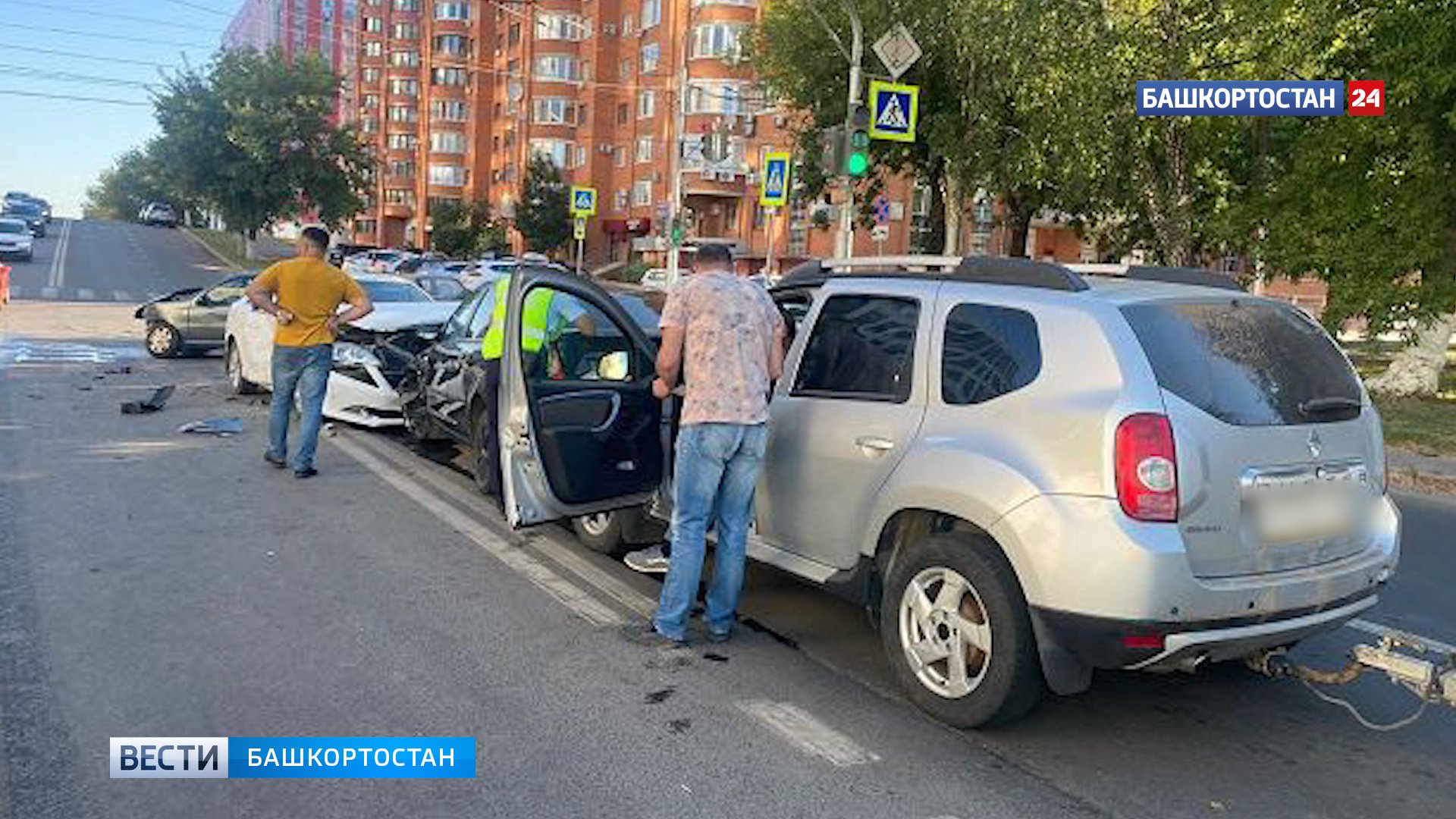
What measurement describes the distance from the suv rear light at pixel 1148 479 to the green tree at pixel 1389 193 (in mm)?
14219

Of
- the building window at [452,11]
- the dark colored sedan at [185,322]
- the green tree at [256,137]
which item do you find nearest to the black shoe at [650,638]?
the dark colored sedan at [185,322]

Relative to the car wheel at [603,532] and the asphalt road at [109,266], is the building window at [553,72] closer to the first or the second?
the asphalt road at [109,266]

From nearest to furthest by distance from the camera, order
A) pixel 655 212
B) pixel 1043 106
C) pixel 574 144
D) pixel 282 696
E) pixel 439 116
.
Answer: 1. pixel 282 696
2. pixel 1043 106
3. pixel 655 212
4. pixel 574 144
5. pixel 439 116

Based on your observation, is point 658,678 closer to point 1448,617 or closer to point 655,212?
point 1448,617

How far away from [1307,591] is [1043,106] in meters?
16.9

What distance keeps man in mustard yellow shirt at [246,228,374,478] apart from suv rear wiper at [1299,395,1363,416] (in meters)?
6.42

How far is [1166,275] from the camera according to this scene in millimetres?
4543

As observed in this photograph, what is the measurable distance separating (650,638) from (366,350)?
671 centimetres

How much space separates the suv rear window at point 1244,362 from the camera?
377 cm

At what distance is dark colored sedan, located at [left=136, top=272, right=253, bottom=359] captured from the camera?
16.6m

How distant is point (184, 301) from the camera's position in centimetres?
1678

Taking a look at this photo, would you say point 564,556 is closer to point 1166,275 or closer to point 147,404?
point 1166,275

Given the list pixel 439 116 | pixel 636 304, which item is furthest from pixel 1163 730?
pixel 439 116

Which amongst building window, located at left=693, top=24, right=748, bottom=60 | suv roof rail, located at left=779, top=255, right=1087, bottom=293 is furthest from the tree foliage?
suv roof rail, located at left=779, top=255, right=1087, bottom=293
